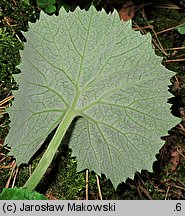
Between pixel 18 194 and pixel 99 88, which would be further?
pixel 99 88

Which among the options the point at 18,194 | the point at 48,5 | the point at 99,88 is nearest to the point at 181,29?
the point at 48,5

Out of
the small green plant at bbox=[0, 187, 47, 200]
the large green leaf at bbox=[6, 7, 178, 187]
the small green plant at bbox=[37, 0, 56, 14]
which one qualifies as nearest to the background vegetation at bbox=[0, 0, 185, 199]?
the small green plant at bbox=[37, 0, 56, 14]

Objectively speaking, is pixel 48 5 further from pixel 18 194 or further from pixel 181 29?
pixel 18 194

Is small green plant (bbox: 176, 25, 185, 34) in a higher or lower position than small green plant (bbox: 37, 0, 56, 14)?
lower

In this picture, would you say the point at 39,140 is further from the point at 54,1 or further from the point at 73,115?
the point at 54,1

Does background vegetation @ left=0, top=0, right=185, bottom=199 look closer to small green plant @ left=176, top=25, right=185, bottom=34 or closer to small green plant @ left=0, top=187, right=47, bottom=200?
small green plant @ left=176, top=25, right=185, bottom=34

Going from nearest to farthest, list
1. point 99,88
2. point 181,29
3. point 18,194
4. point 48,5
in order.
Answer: point 18,194
point 99,88
point 48,5
point 181,29

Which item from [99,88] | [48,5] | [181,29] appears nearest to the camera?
[99,88]

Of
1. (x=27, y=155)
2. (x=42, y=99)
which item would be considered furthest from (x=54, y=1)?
(x=27, y=155)
